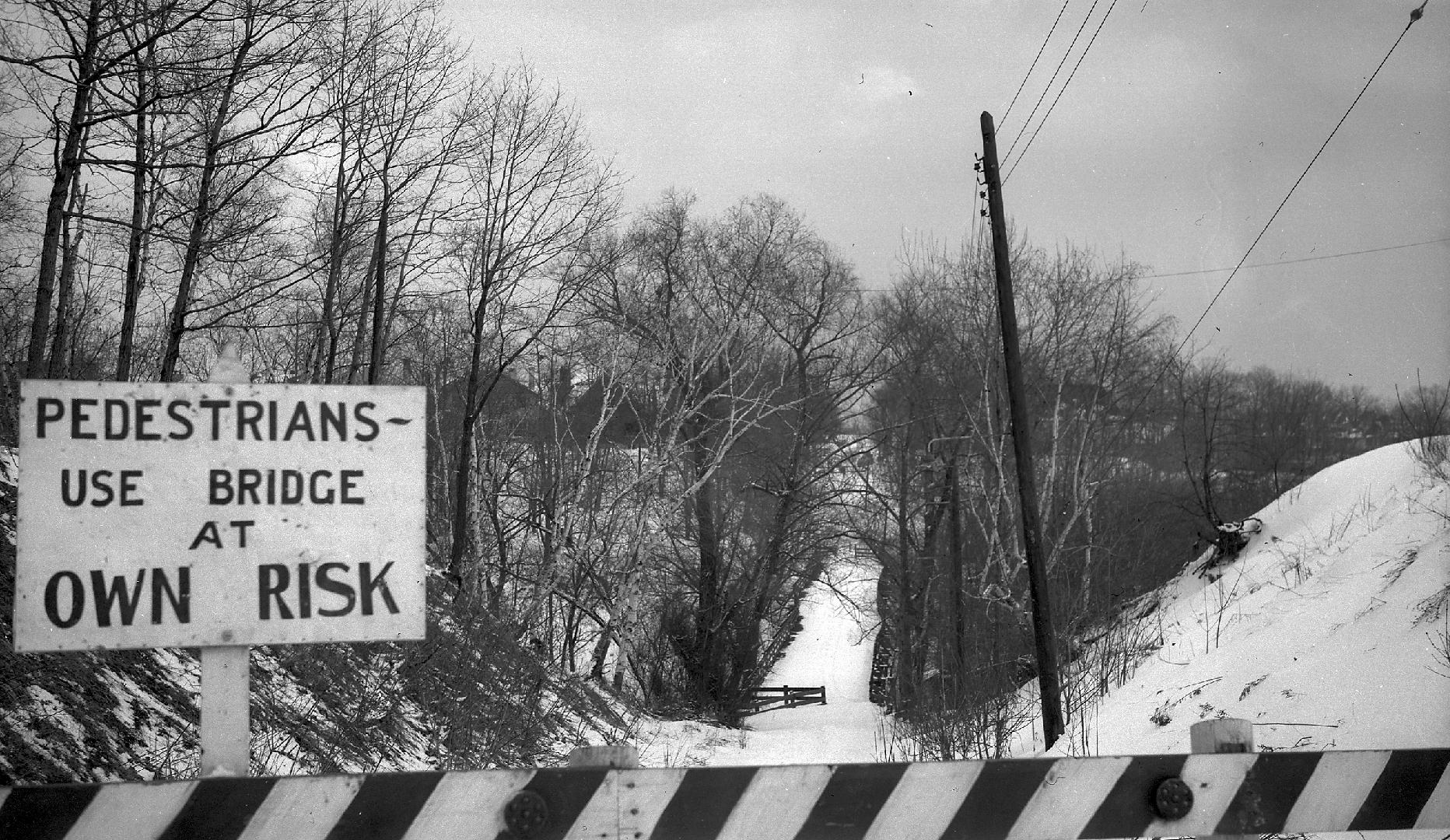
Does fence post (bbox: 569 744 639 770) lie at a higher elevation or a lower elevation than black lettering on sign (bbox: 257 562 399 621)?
lower

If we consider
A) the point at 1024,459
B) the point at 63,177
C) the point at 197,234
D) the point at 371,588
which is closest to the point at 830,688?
the point at 1024,459

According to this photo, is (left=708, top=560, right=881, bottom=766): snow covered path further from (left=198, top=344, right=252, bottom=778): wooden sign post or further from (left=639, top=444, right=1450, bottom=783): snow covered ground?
(left=198, top=344, right=252, bottom=778): wooden sign post

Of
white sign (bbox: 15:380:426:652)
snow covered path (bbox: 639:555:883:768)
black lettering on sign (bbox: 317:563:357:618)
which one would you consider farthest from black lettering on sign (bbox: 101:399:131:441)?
snow covered path (bbox: 639:555:883:768)

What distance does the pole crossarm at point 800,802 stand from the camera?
2.41m

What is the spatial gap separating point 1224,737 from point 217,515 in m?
2.70

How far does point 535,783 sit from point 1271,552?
17599 mm

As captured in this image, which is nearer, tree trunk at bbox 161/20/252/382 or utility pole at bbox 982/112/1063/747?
tree trunk at bbox 161/20/252/382

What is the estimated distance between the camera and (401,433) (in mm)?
2842

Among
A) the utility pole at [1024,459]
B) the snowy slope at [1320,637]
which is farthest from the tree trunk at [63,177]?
the utility pole at [1024,459]

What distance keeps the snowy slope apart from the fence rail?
549 inches

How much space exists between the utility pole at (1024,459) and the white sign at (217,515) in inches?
450

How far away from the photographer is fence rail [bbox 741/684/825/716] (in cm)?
3089

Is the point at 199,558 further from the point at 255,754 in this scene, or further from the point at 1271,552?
the point at 1271,552

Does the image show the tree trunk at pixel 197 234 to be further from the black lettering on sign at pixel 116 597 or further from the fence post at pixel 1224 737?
the fence post at pixel 1224 737
